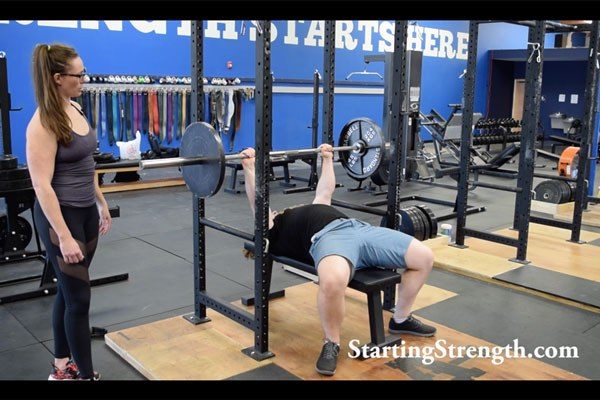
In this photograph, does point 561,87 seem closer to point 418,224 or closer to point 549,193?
point 549,193

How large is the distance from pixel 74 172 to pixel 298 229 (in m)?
0.98

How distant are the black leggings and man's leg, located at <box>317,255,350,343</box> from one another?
854 mm

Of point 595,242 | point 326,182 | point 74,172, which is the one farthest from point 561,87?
point 74,172

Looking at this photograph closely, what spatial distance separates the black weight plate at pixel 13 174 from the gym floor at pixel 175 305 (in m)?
0.61

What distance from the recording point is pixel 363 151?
3084 millimetres

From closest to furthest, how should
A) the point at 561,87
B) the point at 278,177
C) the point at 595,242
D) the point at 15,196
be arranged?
the point at 15,196 → the point at 595,242 → the point at 278,177 → the point at 561,87

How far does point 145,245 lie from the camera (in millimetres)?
4105

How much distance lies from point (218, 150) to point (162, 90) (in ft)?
16.9

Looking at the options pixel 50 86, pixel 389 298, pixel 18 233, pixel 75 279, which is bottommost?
pixel 389 298

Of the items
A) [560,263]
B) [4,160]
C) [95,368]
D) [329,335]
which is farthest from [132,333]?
[560,263]

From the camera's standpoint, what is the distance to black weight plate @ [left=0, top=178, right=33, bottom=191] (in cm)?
306

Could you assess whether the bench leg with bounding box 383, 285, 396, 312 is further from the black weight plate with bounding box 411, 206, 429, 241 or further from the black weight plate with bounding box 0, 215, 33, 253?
the black weight plate with bounding box 0, 215, 33, 253

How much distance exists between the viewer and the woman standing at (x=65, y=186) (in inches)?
71.7

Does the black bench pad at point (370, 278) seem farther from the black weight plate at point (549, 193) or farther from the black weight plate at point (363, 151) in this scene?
the black weight plate at point (549, 193)
